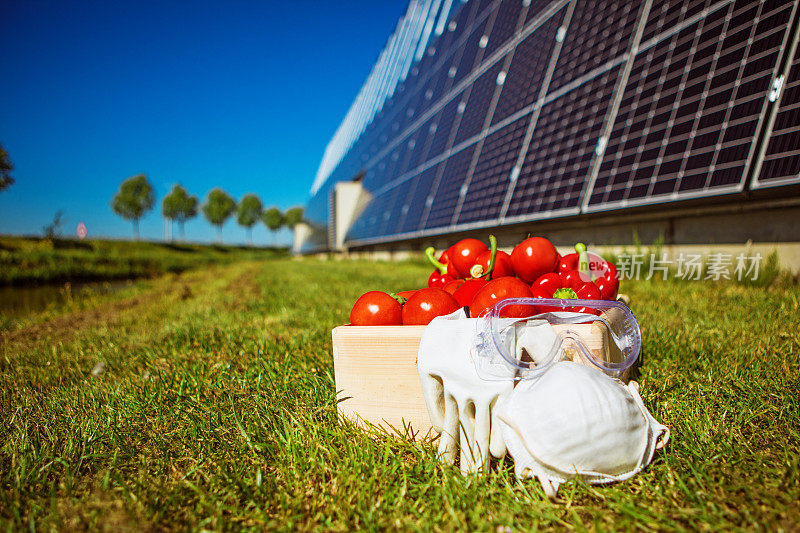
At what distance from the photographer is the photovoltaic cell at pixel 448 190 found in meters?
7.92

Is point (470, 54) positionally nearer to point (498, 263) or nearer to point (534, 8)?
point (534, 8)

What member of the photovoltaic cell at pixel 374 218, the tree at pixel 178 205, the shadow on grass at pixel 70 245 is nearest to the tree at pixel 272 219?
the tree at pixel 178 205

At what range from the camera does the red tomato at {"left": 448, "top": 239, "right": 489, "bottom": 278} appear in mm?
1985

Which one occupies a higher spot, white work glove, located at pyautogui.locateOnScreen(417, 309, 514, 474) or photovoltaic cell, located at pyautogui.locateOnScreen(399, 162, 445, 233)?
photovoltaic cell, located at pyautogui.locateOnScreen(399, 162, 445, 233)

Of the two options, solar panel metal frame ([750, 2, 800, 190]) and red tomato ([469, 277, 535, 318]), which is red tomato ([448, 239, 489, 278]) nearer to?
red tomato ([469, 277, 535, 318])

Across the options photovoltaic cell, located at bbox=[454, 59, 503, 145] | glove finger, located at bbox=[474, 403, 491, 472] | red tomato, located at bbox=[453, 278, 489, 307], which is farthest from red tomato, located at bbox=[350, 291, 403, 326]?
photovoltaic cell, located at bbox=[454, 59, 503, 145]

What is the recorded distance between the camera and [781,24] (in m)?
3.35

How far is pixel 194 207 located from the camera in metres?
69.2

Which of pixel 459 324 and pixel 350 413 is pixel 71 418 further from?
pixel 459 324

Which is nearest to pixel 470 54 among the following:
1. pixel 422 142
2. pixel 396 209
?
pixel 422 142

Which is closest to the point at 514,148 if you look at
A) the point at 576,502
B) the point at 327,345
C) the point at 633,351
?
the point at 327,345

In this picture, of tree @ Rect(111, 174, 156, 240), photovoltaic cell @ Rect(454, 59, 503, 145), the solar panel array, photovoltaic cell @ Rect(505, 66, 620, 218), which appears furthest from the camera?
tree @ Rect(111, 174, 156, 240)

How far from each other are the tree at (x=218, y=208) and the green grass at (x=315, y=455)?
77.9m

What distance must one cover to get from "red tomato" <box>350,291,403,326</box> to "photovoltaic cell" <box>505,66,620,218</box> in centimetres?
367
